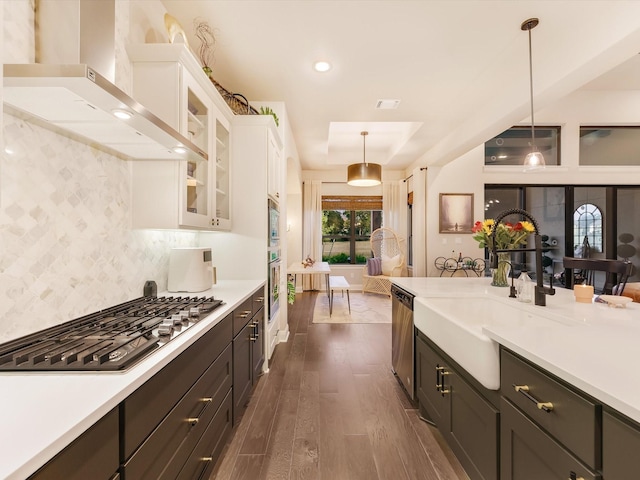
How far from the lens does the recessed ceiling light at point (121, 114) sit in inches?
42.2

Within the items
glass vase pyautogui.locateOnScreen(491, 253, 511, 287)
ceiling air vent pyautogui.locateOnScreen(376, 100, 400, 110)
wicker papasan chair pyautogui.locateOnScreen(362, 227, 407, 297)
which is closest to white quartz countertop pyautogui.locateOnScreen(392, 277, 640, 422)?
glass vase pyautogui.locateOnScreen(491, 253, 511, 287)

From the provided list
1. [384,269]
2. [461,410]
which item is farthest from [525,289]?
[384,269]

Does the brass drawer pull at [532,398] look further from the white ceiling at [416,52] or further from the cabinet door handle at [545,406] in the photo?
the white ceiling at [416,52]

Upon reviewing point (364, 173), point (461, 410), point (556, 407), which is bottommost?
point (461, 410)

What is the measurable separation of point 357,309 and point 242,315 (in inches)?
136

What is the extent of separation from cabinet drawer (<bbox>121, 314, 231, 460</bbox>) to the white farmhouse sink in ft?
3.89

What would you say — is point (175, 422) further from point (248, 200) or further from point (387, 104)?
point (387, 104)

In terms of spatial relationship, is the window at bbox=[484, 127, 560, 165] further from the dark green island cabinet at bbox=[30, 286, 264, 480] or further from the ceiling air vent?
the dark green island cabinet at bbox=[30, 286, 264, 480]

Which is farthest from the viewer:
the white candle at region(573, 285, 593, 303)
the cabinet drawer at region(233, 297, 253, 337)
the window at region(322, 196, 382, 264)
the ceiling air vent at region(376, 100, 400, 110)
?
the window at region(322, 196, 382, 264)

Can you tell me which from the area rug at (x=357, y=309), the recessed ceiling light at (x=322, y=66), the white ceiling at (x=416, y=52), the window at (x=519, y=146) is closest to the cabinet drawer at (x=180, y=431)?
the white ceiling at (x=416, y=52)

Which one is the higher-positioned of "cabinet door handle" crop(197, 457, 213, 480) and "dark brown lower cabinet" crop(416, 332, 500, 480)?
"dark brown lower cabinet" crop(416, 332, 500, 480)

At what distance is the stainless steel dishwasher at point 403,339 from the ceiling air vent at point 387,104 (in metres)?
2.37

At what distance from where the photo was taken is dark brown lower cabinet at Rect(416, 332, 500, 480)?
120 cm

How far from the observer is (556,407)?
2.82 ft
